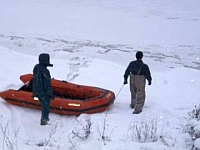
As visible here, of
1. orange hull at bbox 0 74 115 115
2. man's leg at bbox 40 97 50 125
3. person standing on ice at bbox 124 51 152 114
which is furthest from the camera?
person standing on ice at bbox 124 51 152 114

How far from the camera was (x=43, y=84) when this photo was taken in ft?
22.2

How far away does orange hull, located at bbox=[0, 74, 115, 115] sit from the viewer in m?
7.33

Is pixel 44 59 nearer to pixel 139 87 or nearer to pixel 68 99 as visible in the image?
pixel 68 99

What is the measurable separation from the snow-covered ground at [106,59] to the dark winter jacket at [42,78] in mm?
643

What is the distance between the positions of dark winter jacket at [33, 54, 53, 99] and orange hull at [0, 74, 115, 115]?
0.67 meters

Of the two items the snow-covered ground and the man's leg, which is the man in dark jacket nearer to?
the man's leg

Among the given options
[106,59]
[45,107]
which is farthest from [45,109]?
[106,59]

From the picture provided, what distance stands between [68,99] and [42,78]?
52.6 inches

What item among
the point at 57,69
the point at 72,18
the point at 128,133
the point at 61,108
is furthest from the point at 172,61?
the point at 72,18

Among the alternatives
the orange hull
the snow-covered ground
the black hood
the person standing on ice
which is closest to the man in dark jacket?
the black hood

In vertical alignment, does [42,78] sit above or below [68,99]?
above

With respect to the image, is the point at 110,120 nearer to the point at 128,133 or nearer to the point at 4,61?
the point at 128,133

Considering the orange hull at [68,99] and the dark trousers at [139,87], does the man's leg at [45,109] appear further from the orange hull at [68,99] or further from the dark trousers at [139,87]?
the dark trousers at [139,87]

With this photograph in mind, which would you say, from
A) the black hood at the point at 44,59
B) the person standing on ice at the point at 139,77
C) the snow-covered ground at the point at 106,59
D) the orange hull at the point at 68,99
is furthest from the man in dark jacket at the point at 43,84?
the person standing on ice at the point at 139,77
